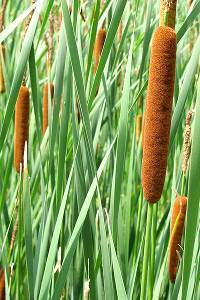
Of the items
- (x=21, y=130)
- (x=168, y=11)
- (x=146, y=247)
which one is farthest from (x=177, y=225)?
(x=168, y=11)

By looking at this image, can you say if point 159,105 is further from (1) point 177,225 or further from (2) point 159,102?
(1) point 177,225

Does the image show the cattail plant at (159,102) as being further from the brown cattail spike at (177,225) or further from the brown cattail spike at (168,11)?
the brown cattail spike at (177,225)

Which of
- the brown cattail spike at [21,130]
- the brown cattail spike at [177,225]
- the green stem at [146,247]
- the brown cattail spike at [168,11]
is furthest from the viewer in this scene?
the brown cattail spike at [21,130]

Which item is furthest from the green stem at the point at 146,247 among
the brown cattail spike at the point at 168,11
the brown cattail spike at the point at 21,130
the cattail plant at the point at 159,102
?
the brown cattail spike at the point at 21,130

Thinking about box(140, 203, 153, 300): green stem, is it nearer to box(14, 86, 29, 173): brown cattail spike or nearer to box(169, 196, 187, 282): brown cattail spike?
box(169, 196, 187, 282): brown cattail spike

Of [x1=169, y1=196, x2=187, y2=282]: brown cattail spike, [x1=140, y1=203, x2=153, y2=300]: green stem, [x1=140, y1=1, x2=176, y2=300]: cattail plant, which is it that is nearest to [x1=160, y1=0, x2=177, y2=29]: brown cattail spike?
[x1=140, y1=1, x2=176, y2=300]: cattail plant

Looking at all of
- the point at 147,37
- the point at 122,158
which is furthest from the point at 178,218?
the point at 147,37
